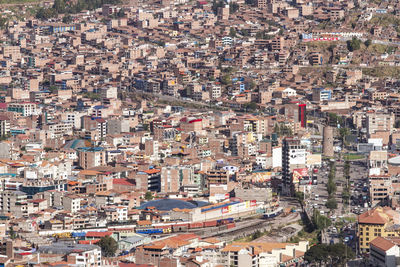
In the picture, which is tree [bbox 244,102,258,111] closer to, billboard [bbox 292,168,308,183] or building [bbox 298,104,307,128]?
building [bbox 298,104,307,128]

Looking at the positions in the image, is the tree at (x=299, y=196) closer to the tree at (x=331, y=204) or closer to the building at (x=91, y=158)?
the tree at (x=331, y=204)

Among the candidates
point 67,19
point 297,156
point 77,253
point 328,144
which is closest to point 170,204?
point 297,156

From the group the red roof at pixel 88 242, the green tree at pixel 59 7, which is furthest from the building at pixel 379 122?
the green tree at pixel 59 7

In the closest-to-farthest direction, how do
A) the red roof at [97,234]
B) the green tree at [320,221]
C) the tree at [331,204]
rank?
the red roof at [97,234] < the green tree at [320,221] < the tree at [331,204]

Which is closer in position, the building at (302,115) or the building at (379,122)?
the building at (379,122)

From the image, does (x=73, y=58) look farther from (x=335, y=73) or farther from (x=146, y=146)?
(x=146, y=146)

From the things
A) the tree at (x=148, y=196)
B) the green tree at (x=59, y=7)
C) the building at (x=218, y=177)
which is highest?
the green tree at (x=59, y=7)

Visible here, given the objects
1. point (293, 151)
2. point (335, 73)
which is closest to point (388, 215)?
point (293, 151)
